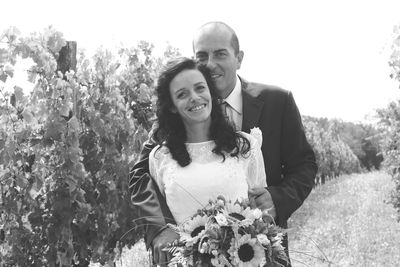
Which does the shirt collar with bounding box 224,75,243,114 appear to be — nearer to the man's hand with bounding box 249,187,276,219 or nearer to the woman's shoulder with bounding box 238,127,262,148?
the woman's shoulder with bounding box 238,127,262,148

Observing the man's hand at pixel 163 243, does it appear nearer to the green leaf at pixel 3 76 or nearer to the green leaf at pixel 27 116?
the green leaf at pixel 27 116

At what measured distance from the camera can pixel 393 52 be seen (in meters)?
7.37

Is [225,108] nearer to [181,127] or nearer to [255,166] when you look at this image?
[181,127]

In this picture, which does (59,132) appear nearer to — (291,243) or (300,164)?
(300,164)

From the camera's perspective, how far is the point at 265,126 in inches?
126

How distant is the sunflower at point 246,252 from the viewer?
2.45 m

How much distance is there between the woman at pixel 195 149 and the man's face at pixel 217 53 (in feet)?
0.43

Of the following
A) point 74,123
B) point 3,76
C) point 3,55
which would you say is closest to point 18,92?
point 3,76

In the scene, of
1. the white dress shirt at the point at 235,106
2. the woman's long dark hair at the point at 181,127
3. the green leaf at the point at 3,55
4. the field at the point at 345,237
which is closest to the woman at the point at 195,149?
the woman's long dark hair at the point at 181,127

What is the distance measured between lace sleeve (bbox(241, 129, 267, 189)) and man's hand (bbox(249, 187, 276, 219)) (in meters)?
0.05

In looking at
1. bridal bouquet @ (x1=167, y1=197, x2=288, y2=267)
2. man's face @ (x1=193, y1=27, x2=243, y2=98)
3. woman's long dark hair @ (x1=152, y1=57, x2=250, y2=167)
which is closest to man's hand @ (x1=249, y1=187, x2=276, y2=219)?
woman's long dark hair @ (x1=152, y1=57, x2=250, y2=167)

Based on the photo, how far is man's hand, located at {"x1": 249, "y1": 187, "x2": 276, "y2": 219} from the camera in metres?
2.92

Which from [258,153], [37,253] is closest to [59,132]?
[37,253]

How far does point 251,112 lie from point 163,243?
0.90 metres
